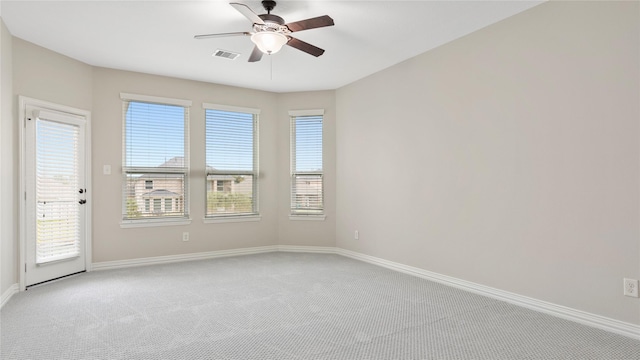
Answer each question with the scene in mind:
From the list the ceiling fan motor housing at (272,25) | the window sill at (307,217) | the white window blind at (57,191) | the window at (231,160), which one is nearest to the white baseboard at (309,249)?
the window sill at (307,217)

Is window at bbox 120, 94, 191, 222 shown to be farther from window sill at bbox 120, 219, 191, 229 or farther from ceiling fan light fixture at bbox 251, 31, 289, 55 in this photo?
ceiling fan light fixture at bbox 251, 31, 289, 55

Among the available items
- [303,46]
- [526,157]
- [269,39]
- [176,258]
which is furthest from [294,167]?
[526,157]

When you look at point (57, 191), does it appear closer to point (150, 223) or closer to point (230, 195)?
point (150, 223)

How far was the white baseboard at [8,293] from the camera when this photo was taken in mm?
3332

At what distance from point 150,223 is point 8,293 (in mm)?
1752

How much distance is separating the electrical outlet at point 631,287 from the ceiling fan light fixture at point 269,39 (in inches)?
129

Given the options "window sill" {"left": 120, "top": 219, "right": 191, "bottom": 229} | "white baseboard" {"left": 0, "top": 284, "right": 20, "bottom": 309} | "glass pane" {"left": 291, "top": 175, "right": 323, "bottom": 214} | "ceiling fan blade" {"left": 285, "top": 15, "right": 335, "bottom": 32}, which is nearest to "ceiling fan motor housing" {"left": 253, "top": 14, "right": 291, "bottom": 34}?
"ceiling fan blade" {"left": 285, "top": 15, "right": 335, "bottom": 32}

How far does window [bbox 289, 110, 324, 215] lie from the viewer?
19.5 ft

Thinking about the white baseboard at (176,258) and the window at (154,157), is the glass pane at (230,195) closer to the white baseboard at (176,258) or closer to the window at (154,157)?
the window at (154,157)

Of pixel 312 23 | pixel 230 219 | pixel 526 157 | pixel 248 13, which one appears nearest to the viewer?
pixel 248 13

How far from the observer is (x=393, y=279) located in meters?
4.22

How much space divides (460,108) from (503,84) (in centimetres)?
51

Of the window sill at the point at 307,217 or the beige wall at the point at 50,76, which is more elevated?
the beige wall at the point at 50,76

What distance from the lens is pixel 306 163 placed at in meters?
6.01
